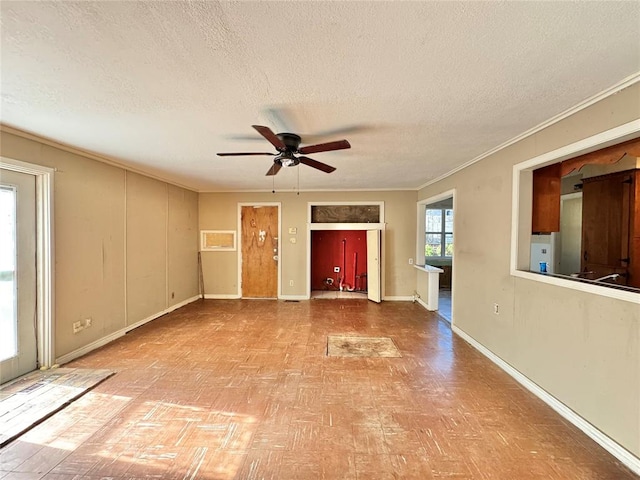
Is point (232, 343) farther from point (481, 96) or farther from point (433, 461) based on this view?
point (481, 96)

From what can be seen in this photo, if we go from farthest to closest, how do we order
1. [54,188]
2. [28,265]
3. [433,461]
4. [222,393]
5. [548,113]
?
1. [54,188]
2. [28,265]
3. [222,393]
4. [548,113]
5. [433,461]

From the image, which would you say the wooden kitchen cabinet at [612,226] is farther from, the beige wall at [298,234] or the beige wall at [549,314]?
the beige wall at [298,234]

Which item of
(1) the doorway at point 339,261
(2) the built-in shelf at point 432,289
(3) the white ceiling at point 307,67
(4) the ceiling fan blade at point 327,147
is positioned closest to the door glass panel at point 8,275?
(3) the white ceiling at point 307,67

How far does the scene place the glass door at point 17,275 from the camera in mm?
2674

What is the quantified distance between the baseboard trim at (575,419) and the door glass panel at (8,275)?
4.97m

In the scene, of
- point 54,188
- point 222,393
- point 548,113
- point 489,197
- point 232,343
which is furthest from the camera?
point 232,343

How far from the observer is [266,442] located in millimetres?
1980

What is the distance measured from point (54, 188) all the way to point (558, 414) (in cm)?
526

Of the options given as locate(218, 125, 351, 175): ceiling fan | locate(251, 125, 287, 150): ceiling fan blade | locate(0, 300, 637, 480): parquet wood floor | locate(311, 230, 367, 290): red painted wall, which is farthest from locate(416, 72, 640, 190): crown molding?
locate(311, 230, 367, 290): red painted wall

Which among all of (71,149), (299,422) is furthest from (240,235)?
(299,422)

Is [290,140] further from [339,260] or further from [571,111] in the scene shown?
[339,260]

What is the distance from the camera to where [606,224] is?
3354mm

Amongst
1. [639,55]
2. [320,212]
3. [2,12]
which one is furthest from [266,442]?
[320,212]

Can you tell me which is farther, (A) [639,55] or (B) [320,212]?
(B) [320,212]
